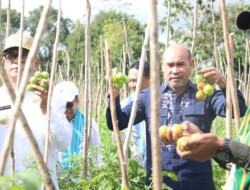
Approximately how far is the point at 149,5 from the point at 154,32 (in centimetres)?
8

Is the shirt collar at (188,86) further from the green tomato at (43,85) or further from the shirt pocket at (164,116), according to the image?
the green tomato at (43,85)

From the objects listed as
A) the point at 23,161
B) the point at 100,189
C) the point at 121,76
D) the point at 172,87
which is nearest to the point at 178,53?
the point at 172,87

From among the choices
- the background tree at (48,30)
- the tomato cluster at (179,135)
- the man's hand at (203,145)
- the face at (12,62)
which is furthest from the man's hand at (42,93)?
the background tree at (48,30)

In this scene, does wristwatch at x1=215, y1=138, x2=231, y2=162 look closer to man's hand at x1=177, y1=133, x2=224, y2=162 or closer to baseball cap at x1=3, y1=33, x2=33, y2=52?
man's hand at x1=177, y1=133, x2=224, y2=162

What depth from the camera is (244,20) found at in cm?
146

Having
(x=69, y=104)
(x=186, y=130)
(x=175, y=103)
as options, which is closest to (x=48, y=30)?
(x=69, y=104)

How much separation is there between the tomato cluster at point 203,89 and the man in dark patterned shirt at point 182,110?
4 cm

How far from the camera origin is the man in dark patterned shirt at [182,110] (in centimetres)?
242

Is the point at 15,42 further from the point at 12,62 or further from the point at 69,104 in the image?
the point at 69,104

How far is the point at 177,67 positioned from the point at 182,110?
8.6 inches

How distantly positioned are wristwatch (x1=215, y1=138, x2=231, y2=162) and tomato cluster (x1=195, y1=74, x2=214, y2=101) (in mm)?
1000

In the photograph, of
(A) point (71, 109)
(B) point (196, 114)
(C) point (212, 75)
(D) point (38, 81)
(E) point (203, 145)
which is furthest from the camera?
(A) point (71, 109)

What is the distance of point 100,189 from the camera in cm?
235

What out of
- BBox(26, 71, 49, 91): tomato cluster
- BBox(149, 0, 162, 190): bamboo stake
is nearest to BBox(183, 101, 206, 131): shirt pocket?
BBox(26, 71, 49, 91): tomato cluster
